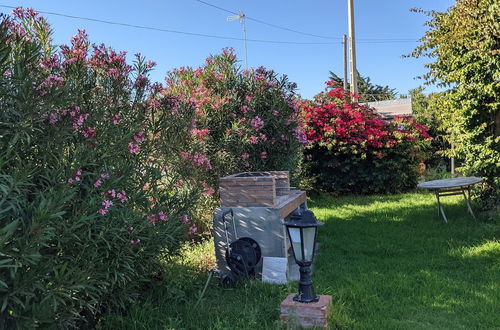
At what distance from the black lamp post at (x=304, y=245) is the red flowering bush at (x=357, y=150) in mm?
6302

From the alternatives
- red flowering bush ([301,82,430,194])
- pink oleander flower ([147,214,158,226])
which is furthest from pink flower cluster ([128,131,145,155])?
red flowering bush ([301,82,430,194])

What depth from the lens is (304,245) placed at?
9.25 ft

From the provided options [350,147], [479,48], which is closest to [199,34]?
[350,147]

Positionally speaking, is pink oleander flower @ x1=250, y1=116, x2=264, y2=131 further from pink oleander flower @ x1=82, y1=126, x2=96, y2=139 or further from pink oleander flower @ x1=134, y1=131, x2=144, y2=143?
pink oleander flower @ x1=82, y1=126, x2=96, y2=139

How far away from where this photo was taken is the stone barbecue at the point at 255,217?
4113 millimetres

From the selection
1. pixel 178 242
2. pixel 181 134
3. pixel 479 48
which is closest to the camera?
pixel 178 242

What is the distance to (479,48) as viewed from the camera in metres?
5.17

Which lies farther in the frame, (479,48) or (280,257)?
(479,48)

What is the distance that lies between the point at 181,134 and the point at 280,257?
163 cm

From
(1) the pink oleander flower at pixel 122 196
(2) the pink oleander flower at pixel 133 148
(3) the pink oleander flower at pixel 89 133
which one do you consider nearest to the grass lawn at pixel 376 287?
(1) the pink oleander flower at pixel 122 196

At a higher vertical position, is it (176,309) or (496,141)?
(496,141)

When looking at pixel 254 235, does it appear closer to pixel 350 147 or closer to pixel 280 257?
pixel 280 257

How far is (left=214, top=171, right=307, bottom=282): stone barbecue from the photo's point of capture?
162 inches

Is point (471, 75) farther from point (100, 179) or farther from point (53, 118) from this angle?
point (53, 118)
